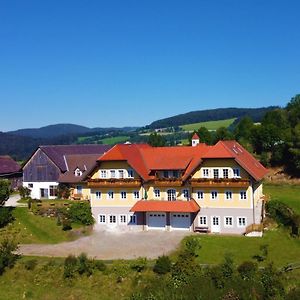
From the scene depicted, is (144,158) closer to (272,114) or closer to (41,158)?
(41,158)

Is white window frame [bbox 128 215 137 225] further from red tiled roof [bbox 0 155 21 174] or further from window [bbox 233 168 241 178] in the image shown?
red tiled roof [bbox 0 155 21 174]

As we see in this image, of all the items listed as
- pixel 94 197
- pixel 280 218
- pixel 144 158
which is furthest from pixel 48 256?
pixel 280 218

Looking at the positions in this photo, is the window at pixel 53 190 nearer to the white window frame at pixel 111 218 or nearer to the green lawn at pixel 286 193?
the white window frame at pixel 111 218

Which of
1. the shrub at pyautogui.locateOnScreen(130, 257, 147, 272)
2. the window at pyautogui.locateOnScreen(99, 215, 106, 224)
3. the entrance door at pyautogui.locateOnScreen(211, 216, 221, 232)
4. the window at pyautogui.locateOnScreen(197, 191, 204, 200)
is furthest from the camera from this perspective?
the window at pyautogui.locateOnScreen(99, 215, 106, 224)

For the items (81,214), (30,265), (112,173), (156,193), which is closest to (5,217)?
(81,214)

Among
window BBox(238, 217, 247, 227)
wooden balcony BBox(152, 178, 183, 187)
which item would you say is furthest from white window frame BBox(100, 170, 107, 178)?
window BBox(238, 217, 247, 227)

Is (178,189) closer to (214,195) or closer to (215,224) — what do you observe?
(214,195)
